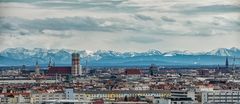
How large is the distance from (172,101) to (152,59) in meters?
55.0

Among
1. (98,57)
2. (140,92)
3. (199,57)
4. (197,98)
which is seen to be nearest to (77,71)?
(140,92)

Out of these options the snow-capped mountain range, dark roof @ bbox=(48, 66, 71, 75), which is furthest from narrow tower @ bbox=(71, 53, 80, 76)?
the snow-capped mountain range

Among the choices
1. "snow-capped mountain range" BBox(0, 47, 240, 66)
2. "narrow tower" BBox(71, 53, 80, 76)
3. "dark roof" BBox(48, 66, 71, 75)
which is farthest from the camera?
"snow-capped mountain range" BBox(0, 47, 240, 66)

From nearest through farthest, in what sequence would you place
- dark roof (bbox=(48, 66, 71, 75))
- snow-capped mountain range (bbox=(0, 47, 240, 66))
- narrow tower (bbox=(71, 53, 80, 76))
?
dark roof (bbox=(48, 66, 71, 75))
narrow tower (bbox=(71, 53, 80, 76))
snow-capped mountain range (bbox=(0, 47, 240, 66))

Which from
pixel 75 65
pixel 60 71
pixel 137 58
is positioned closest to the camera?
pixel 60 71

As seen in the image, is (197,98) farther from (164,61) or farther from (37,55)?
(164,61)

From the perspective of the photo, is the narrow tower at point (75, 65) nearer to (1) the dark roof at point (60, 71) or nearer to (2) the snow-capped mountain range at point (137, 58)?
(1) the dark roof at point (60, 71)

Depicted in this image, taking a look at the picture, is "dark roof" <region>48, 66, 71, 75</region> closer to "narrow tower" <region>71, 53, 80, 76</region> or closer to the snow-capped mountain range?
"narrow tower" <region>71, 53, 80, 76</region>

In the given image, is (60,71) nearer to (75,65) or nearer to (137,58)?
(75,65)

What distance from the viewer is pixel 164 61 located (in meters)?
68.1

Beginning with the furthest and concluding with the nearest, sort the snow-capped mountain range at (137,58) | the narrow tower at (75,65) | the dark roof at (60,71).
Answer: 1. the snow-capped mountain range at (137,58)
2. the narrow tower at (75,65)
3. the dark roof at (60,71)

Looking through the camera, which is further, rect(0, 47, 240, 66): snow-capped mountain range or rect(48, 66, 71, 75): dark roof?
rect(0, 47, 240, 66): snow-capped mountain range

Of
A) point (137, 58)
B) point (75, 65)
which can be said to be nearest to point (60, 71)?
point (75, 65)

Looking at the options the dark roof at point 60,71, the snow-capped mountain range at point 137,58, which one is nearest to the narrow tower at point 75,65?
the dark roof at point 60,71
